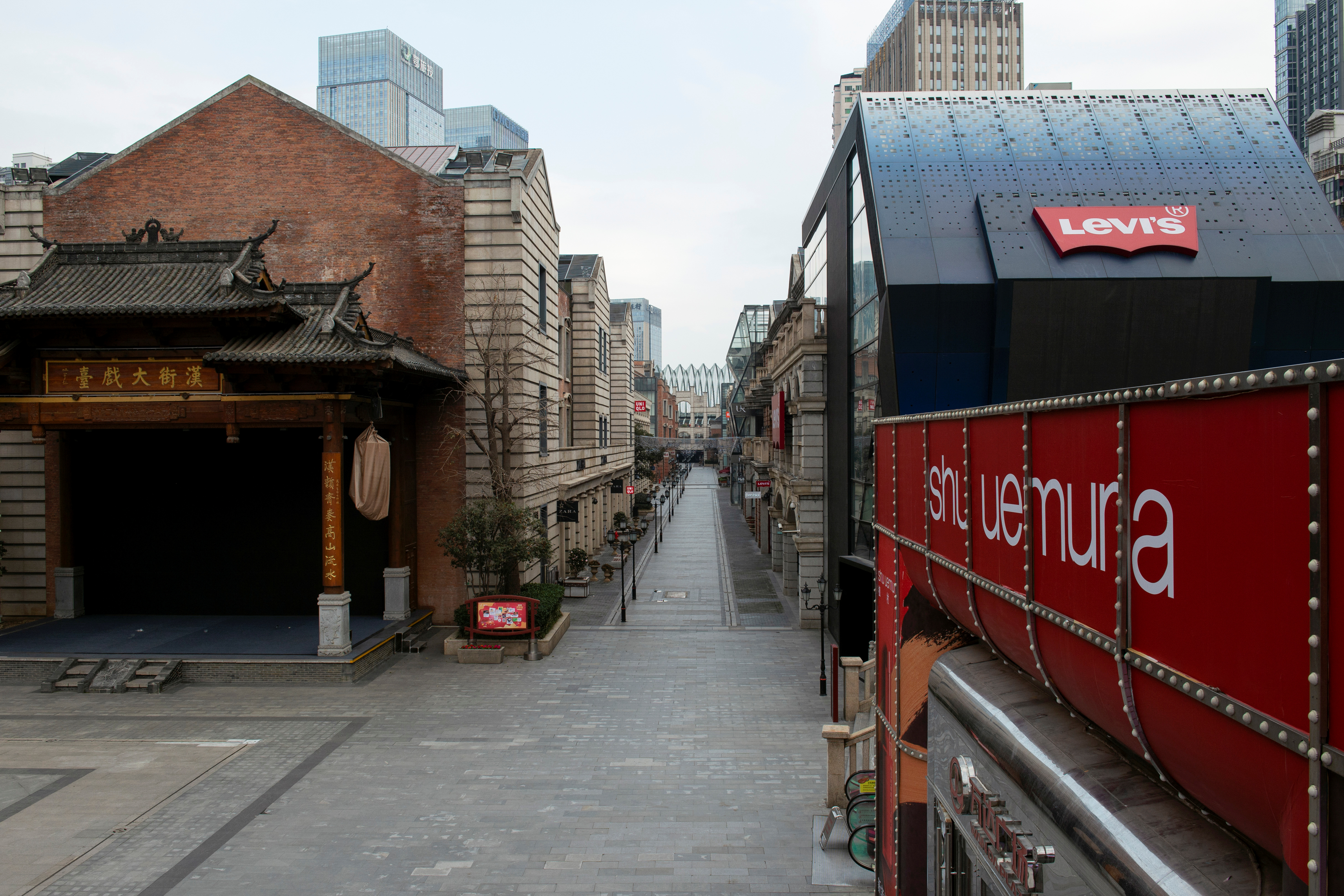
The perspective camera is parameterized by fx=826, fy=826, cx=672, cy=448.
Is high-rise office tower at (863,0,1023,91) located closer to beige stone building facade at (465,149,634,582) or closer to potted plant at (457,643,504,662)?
beige stone building facade at (465,149,634,582)

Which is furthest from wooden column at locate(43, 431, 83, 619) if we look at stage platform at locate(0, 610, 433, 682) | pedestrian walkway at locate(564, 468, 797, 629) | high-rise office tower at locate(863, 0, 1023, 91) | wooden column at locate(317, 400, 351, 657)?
high-rise office tower at locate(863, 0, 1023, 91)

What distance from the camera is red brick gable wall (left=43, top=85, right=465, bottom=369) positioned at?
23.9 m

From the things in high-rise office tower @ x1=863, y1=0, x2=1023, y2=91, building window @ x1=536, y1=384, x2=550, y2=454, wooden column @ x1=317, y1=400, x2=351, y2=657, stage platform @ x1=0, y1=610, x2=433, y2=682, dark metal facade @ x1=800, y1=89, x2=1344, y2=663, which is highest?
high-rise office tower @ x1=863, y1=0, x2=1023, y2=91

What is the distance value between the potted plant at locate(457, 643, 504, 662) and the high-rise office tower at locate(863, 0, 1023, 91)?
93844mm

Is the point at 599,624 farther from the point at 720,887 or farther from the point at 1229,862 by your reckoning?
the point at 1229,862

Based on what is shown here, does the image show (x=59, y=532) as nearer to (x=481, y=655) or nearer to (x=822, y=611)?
(x=481, y=655)

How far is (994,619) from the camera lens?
482 centimetres

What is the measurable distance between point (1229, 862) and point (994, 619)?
6.39 feet

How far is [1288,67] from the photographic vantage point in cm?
11781

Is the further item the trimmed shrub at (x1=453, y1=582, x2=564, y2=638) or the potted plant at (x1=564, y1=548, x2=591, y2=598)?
the potted plant at (x1=564, y1=548, x2=591, y2=598)

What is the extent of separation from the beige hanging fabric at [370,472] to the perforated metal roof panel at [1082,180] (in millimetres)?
12259

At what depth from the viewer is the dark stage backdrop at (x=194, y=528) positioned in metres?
23.8

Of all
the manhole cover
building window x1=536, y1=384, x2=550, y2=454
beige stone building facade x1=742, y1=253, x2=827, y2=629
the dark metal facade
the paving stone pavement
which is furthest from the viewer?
the manhole cover

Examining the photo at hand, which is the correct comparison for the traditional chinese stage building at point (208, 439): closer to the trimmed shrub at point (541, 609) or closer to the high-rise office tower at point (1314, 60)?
the trimmed shrub at point (541, 609)
